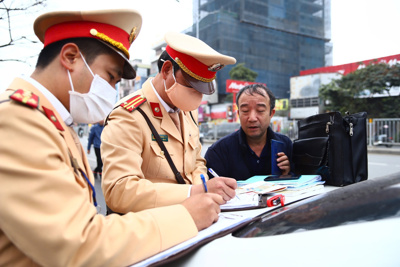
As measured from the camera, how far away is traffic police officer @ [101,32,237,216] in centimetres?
121

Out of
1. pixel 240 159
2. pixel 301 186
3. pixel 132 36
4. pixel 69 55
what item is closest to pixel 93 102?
pixel 69 55

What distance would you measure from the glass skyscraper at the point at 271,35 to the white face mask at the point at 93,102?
40.4m

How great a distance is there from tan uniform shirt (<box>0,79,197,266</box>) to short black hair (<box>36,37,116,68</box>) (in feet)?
0.76

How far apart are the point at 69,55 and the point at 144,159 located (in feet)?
2.08

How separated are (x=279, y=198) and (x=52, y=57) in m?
1.01

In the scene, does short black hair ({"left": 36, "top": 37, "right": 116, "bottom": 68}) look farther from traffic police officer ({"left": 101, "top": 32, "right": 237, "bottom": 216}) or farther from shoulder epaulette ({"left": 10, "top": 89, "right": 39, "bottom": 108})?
traffic police officer ({"left": 101, "top": 32, "right": 237, "bottom": 216})

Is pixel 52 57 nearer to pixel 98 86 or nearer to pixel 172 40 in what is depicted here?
pixel 98 86

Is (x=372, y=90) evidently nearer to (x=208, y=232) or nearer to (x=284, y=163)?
(x=284, y=163)

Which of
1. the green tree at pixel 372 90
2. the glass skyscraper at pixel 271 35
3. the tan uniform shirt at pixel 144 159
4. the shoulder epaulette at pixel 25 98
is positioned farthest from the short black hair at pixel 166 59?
the glass skyscraper at pixel 271 35

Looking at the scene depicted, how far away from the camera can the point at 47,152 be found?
2.38ft

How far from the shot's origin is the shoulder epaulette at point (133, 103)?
4.79ft

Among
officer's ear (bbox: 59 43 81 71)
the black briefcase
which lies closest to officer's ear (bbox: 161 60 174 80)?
officer's ear (bbox: 59 43 81 71)

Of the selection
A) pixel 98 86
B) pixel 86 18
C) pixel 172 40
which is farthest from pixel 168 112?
pixel 86 18

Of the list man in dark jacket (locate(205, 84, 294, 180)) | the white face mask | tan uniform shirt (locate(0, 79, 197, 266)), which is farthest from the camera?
man in dark jacket (locate(205, 84, 294, 180))
